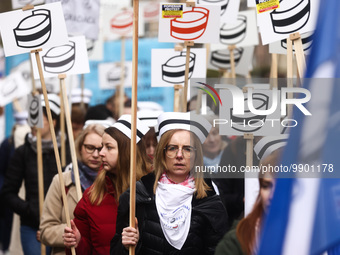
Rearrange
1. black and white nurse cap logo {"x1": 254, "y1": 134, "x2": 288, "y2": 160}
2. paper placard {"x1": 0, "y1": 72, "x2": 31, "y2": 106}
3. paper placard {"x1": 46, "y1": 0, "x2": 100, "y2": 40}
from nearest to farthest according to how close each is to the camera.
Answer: black and white nurse cap logo {"x1": 254, "y1": 134, "x2": 288, "y2": 160}
paper placard {"x1": 46, "y1": 0, "x2": 100, "y2": 40}
paper placard {"x1": 0, "y1": 72, "x2": 31, "y2": 106}

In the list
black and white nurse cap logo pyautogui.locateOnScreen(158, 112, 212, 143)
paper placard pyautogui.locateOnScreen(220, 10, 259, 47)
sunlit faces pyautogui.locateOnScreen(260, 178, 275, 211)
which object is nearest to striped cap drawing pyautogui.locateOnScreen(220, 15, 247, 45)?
paper placard pyautogui.locateOnScreen(220, 10, 259, 47)

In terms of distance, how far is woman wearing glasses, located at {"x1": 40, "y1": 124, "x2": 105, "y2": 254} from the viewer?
5.51 meters

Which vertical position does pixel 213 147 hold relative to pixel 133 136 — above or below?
below

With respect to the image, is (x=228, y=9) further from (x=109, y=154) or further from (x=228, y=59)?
(x=109, y=154)

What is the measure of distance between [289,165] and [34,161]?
13.5 ft

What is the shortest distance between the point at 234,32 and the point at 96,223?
3353 millimetres

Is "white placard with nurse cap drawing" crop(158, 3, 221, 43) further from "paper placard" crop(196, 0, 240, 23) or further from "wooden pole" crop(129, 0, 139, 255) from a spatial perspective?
"paper placard" crop(196, 0, 240, 23)

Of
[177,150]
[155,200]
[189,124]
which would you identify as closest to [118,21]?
[189,124]

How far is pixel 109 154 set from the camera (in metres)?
4.98

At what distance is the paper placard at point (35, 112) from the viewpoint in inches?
253

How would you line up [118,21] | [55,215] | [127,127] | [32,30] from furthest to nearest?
1. [118,21]
2. [55,215]
3. [32,30]
4. [127,127]

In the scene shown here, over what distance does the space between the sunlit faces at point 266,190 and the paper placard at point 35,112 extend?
317cm

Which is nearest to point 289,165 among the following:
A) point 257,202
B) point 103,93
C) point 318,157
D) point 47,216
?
point 318,157

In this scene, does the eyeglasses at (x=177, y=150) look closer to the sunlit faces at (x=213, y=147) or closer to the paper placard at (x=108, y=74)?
the sunlit faces at (x=213, y=147)
